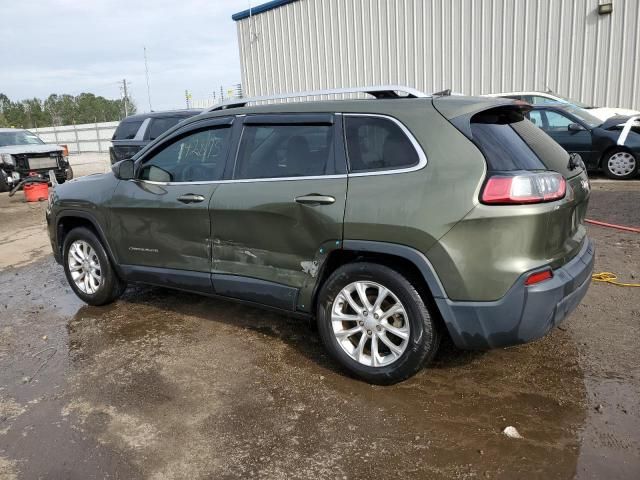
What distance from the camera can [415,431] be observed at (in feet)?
9.41

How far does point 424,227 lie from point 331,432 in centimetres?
121

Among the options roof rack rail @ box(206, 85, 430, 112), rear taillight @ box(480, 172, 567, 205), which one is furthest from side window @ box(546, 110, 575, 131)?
rear taillight @ box(480, 172, 567, 205)

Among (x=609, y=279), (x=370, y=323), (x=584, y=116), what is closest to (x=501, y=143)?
(x=370, y=323)

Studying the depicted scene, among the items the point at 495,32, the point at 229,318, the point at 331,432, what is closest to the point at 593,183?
the point at 495,32

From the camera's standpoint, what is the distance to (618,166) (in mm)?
10336

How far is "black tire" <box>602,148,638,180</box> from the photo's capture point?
10180mm

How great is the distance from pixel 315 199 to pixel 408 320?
925 mm

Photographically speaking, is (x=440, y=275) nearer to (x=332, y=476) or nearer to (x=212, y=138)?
(x=332, y=476)

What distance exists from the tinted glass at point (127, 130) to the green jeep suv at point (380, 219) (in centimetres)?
799

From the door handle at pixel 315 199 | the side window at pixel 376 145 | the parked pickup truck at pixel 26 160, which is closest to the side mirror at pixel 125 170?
the door handle at pixel 315 199

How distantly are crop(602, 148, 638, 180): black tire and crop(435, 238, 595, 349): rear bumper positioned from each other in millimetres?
8551

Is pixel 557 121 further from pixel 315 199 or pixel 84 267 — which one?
pixel 84 267

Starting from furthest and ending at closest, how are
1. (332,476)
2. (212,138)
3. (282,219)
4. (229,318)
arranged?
(229,318)
(212,138)
(282,219)
(332,476)

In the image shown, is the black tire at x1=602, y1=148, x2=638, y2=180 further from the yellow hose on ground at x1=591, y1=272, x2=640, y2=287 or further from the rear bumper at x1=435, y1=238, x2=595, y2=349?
the rear bumper at x1=435, y1=238, x2=595, y2=349
